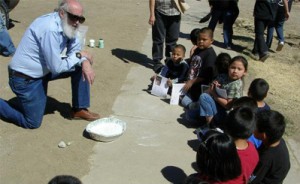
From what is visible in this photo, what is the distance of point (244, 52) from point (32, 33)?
5135mm

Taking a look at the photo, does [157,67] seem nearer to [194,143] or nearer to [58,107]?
[58,107]

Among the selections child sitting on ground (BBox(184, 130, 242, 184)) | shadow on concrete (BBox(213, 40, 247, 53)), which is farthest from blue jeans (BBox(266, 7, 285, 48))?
child sitting on ground (BBox(184, 130, 242, 184))

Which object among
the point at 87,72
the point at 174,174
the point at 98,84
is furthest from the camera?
the point at 98,84

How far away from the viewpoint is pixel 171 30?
6.69 meters

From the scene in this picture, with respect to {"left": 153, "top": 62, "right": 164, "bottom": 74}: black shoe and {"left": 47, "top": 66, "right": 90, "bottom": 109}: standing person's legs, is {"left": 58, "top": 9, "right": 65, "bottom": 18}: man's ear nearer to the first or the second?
{"left": 47, "top": 66, "right": 90, "bottom": 109}: standing person's legs

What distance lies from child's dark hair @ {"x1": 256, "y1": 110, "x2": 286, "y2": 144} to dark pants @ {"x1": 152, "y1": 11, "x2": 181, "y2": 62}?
3470mm

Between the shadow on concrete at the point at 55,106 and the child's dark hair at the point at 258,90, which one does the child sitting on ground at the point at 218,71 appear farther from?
the shadow on concrete at the point at 55,106

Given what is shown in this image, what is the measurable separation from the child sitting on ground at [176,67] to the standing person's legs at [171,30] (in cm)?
90

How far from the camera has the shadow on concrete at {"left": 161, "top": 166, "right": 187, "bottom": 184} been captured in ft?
13.0

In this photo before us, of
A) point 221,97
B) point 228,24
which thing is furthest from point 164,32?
point 228,24

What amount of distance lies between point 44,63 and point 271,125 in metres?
2.39

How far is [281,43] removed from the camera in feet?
28.8

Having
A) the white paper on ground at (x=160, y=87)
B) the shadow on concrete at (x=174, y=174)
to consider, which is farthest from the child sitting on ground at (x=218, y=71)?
the shadow on concrete at (x=174, y=174)

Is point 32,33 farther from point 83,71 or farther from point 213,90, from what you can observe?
point 213,90
